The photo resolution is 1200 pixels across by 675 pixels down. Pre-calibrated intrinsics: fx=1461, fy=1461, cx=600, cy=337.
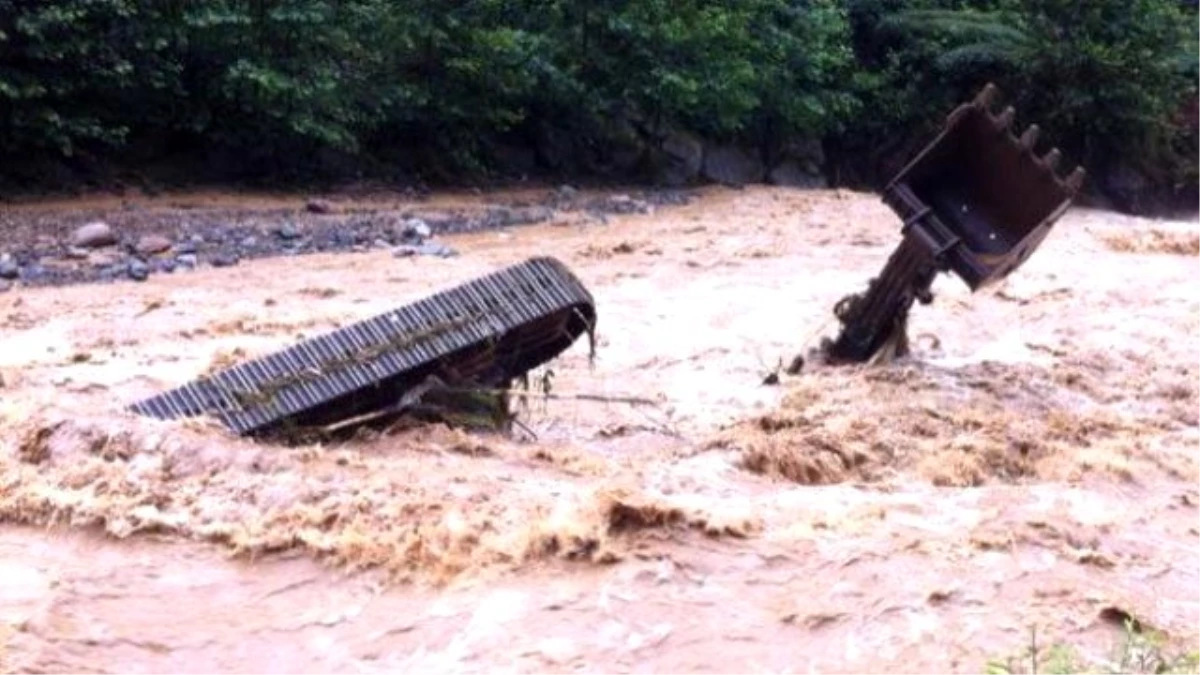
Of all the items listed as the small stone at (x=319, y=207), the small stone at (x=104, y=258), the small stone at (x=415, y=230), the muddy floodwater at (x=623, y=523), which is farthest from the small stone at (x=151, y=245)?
the muddy floodwater at (x=623, y=523)

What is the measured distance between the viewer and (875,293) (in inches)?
335

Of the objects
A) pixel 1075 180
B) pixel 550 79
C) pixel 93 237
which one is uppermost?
pixel 1075 180

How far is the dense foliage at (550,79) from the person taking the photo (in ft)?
46.2

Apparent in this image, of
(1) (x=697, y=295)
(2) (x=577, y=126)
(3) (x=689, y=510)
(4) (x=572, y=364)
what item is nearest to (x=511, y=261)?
(1) (x=697, y=295)

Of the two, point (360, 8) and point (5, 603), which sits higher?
point (360, 8)

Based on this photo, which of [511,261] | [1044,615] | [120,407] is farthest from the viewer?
[511,261]

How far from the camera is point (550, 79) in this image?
17812mm

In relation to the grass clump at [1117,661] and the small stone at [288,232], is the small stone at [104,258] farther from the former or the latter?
the grass clump at [1117,661]

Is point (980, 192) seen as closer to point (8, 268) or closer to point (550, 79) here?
point (8, 268)

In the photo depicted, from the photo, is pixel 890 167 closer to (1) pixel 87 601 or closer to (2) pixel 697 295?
A: (2) pixel 697 295

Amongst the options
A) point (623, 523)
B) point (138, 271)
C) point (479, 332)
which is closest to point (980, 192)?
point (479, 332)

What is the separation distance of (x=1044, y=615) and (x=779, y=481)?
77.2 inches

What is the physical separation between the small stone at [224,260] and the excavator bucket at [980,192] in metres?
5.77

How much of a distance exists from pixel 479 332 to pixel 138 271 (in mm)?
6016
